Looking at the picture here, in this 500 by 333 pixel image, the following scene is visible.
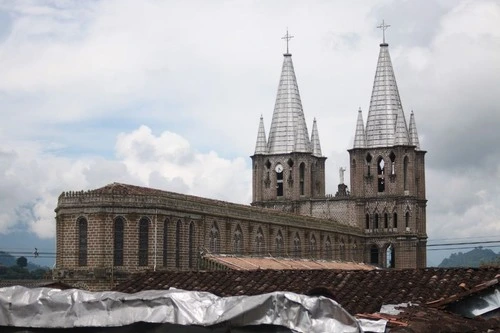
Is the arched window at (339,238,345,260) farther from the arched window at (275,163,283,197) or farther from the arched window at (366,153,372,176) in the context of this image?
the arched window at (275,163,283,197)

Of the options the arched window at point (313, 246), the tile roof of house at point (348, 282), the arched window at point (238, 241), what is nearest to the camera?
the tile roof of house at point (348, 282)

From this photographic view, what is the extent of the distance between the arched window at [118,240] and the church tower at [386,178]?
3550 centimetres

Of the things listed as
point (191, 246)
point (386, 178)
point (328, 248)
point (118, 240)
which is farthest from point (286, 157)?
point (118, 240)

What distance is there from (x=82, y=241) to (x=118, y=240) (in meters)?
1.81

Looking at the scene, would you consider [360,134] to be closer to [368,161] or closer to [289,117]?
[368,161]

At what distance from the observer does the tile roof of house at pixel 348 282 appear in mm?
21797

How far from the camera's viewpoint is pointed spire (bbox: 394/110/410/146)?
86.9m

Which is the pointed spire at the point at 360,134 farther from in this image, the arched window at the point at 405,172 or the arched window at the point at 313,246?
the arched window at the point at 313,246

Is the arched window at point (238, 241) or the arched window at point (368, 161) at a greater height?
the arched window at point (368, 161)

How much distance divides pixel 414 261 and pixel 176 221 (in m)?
33.0

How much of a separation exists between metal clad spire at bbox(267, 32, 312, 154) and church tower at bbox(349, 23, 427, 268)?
457cm

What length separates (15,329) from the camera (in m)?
13.9

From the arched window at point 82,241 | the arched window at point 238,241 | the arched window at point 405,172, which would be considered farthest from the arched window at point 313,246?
the arched window at point 82,241

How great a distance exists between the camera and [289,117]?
286 ft
